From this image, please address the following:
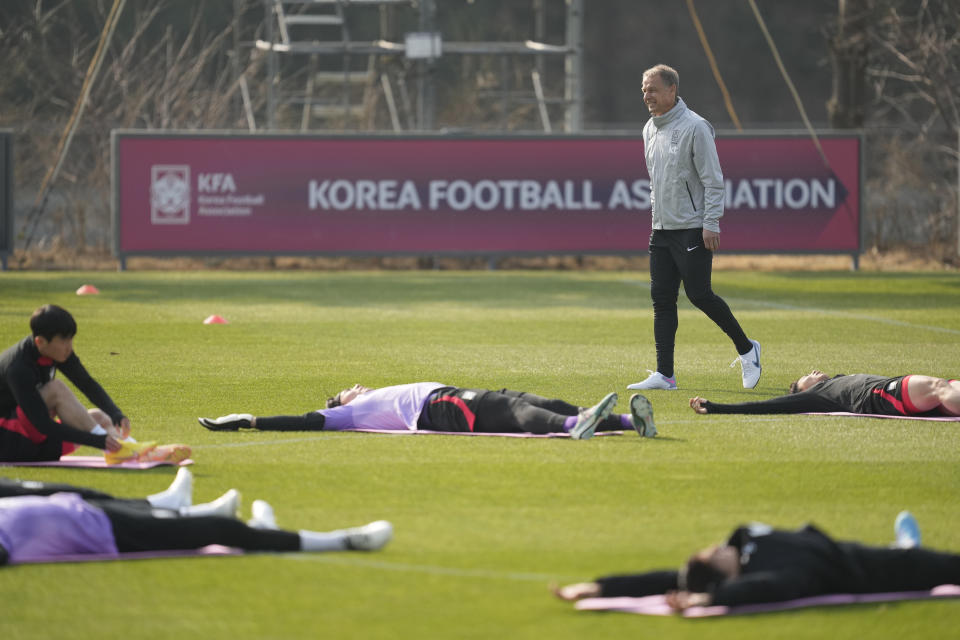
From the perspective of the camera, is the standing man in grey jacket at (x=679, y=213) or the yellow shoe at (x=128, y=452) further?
the standing man in grey jacket at (x=679, y=213)

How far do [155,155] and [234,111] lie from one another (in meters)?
10.6

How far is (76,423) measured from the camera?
8.59 m

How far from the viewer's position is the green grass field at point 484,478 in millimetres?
5664

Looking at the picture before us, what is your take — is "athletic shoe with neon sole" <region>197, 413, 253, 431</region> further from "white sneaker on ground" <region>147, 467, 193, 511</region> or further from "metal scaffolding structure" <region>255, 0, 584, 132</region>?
"metal scaffolding structure" <region>255, 0, 584, 132</region>

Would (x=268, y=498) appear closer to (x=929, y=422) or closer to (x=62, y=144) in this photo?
(x=929, y=422)

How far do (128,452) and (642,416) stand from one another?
3.18 m

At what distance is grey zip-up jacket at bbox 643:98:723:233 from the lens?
39.7 ft

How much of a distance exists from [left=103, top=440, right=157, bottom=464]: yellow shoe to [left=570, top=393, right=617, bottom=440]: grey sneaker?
2536 mm

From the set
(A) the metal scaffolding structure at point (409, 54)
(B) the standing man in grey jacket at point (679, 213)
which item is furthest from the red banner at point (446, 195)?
(B) the standing man in grey jacket at point (679, 213)

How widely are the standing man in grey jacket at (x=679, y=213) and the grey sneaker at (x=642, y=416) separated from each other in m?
2.62

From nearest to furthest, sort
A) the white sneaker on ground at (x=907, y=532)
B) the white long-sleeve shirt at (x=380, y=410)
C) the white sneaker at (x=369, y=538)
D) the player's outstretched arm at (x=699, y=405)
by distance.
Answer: the white sneaker on ground at (x=907, y=532), the white sneaker at (x=369, y=538), the white long-sleeve shirt at (x=380, y=410), the player's outstretched arm at (x=699, y=405)

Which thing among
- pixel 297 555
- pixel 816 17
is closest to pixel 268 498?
pixel 297 555

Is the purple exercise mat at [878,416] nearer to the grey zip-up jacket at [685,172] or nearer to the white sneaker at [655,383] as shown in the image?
the white sneaker at [655,383]

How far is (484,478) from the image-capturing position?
8398 millimetres
